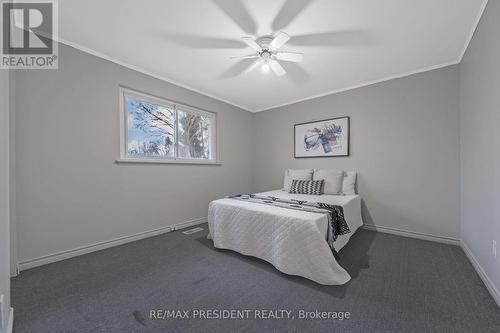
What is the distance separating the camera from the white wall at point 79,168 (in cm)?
201

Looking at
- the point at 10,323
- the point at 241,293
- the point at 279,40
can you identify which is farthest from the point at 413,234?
the point at 10,323

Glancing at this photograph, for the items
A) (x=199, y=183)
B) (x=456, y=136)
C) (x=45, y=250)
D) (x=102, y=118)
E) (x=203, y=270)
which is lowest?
(x=203, y=270)

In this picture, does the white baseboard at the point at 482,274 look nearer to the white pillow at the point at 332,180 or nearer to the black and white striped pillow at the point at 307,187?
the white pillow at the point at 332,180

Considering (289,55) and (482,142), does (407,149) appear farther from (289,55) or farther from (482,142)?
(289,55)

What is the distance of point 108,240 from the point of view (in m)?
2.54

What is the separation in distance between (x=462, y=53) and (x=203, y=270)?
386cm

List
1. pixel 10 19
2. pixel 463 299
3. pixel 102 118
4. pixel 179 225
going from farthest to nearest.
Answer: pixel 179 225 → pixel 102 118 → pixel 10 19 → pixel 463 299

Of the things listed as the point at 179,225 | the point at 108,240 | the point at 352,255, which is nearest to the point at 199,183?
the point at 179,225

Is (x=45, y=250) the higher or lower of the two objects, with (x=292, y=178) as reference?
lower

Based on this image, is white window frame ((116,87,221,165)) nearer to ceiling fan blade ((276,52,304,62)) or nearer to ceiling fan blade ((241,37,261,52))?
ceiling fan blade ((241,37,261,52))

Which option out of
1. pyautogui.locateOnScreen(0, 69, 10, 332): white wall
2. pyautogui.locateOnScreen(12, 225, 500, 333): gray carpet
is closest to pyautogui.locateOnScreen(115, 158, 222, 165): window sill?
pyautogui.locateOnScreen(12, 225, 500, 333): gray carpet

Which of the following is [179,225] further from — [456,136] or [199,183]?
[456,136]

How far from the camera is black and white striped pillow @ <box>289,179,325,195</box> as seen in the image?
10.8 ft
